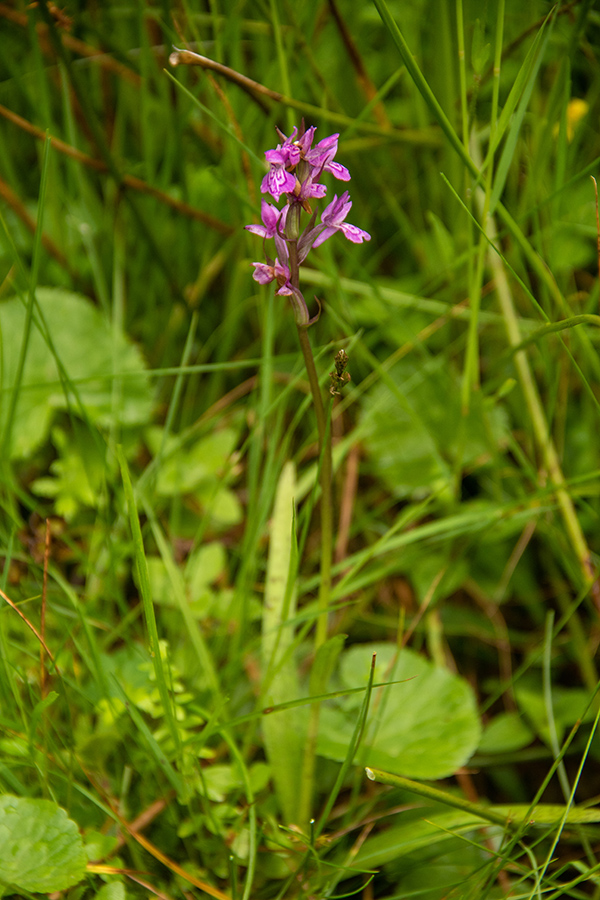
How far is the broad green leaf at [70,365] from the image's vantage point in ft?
5.18

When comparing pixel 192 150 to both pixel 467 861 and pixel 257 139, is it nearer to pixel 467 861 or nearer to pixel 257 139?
pixel 257 139

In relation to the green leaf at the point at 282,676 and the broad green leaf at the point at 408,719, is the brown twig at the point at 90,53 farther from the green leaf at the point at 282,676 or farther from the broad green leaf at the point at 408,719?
the broad green leaf at the point at 408,719

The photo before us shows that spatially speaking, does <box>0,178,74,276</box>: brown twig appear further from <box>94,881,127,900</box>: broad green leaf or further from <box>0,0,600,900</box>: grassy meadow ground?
<box>94,881,127,900</box>: broad green leaf

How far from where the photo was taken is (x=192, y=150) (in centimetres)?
192

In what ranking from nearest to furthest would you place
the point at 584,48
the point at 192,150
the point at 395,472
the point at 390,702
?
the point at 390,702 < the point at 584,48 < the point at 395,472 < the point at 192,150

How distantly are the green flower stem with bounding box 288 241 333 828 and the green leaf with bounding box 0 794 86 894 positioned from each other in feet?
1.19

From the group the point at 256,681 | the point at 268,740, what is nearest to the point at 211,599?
the point at 256,681

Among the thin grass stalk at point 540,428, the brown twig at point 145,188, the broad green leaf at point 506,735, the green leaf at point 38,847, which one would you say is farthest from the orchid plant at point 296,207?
the broad green leaf at point 506,735

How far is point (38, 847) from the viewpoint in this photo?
0.91m

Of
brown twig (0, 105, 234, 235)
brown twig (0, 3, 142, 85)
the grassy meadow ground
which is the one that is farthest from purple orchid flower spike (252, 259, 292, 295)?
brown twig (0, 3, 142, 85)

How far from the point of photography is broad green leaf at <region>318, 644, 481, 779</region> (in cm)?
115

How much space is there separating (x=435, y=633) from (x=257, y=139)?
122cm

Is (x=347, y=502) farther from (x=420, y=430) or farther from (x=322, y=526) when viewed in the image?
(x=322, y=526)

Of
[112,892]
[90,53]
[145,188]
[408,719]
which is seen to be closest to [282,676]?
[408,719]
